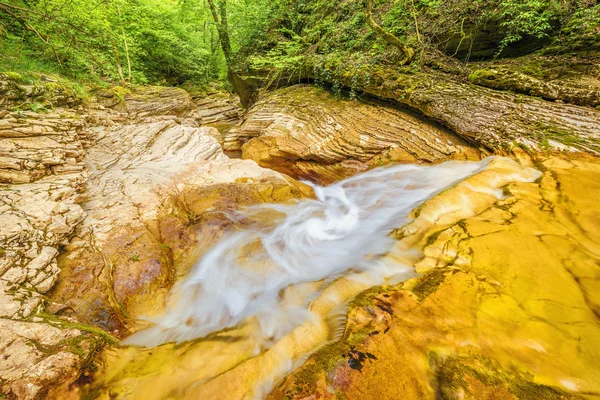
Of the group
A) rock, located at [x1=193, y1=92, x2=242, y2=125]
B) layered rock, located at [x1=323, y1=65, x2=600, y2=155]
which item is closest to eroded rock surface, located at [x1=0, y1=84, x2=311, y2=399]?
layered rock, located at [x1=323, y1=65, x2=600, y2=155]

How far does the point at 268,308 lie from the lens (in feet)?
9.09

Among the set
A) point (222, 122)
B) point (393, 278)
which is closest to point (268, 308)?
point (393, 278)

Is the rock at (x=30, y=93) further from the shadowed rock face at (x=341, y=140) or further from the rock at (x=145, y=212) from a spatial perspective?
the shadowed rock face at (x=341, y=140)

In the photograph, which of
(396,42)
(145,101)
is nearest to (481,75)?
(396,42)

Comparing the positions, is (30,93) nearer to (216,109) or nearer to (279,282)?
(279,282)

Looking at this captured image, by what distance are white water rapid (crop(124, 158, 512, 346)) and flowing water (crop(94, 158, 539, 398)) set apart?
16mm

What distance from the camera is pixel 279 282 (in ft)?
11.0

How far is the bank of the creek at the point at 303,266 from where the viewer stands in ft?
5.67

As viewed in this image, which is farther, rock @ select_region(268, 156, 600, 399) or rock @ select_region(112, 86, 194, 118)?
rock @ select_region(112, 86, 194, 118)

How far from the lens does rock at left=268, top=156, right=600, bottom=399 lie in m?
1.55

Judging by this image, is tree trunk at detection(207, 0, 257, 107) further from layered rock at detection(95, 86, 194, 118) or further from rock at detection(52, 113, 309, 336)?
rock at detection(52, 113, 309, 336)

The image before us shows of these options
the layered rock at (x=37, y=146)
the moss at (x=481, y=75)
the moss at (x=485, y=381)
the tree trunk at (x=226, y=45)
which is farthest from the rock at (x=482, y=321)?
the tree trunk at (x=226, y=45)

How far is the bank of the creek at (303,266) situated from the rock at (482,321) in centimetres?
1

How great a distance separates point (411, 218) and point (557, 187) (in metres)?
2.02
